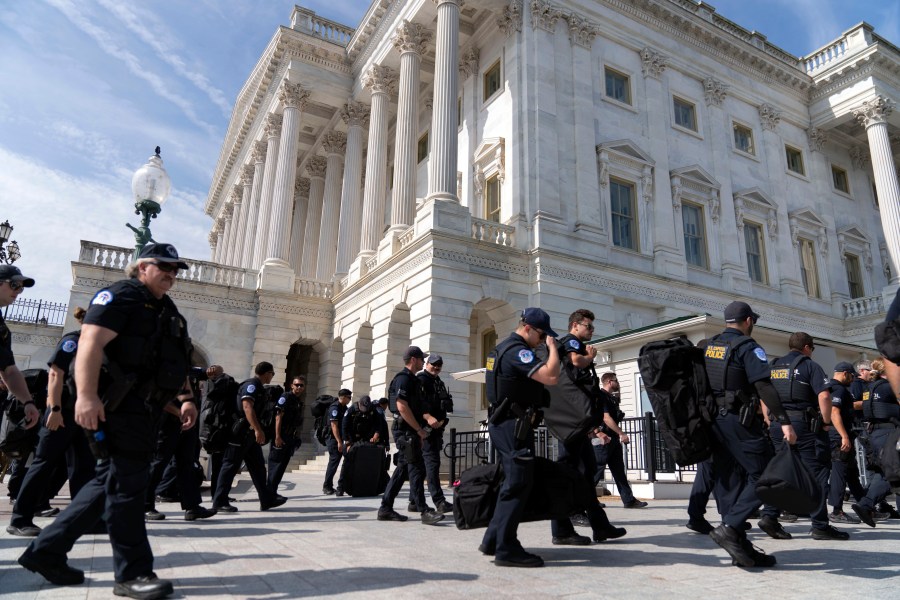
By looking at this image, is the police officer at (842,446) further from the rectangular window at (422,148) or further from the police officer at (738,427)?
the rectangular window at (422,148)

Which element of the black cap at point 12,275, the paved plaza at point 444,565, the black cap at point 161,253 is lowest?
the paved plaza at point 444,565

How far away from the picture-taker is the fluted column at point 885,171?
28.5 m


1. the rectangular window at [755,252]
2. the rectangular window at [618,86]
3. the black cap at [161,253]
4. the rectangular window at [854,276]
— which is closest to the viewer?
the black cap at [161,253]

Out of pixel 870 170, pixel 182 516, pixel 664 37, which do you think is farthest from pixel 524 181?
pixel 870 170

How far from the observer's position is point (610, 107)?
24.6m

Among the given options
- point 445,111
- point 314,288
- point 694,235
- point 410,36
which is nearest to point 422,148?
point 410,36

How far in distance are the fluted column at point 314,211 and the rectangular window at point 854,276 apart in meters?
27.0

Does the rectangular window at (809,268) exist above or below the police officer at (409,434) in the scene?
above

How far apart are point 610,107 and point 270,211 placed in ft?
54.8

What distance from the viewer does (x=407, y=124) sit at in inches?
954

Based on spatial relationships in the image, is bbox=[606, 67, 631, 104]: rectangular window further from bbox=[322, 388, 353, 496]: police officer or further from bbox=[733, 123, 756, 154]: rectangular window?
bbox=[322, 388, 353, 496]: police officer

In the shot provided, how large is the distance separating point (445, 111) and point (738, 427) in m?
17.9

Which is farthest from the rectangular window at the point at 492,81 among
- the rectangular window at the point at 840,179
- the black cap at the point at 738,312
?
the black cap at the point at 738,312

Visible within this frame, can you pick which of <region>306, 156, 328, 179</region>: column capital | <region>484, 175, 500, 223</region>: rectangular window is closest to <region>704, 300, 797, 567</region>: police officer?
<region>484, 175, 500, 223</region>: rectangular window
